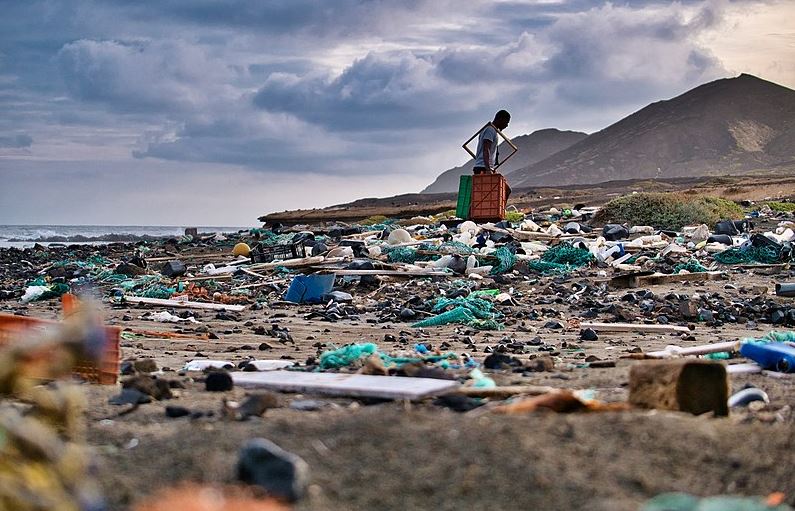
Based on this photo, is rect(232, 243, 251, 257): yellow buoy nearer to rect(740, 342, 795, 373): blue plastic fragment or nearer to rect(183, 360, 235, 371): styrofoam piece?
rect(183, 360, 235, 371): styrofoam piece

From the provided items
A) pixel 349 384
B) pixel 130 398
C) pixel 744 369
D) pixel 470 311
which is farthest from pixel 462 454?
pixel 470 311

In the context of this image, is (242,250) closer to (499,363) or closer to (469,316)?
(469,316)

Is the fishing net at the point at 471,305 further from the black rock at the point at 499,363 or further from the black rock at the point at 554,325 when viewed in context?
the black rock at the point at 499,363

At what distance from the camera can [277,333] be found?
7824 millimetres

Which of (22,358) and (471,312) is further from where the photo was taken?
(471,312)

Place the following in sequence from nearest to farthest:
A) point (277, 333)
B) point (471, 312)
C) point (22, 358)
→ 1. point (22, 358)
2. point (277, 333)
3. point (471, 312)

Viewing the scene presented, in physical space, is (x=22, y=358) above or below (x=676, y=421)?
above

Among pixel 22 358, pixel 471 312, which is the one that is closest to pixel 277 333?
pixel 471 312

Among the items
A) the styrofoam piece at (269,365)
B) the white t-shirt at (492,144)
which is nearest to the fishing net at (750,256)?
the white t-shirt at (492,144)

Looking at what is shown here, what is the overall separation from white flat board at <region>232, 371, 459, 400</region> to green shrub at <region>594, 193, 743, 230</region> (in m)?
14.8

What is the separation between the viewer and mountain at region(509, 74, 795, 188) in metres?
116

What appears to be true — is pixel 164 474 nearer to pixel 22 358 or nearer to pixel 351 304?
pixel 22 358

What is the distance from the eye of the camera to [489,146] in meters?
17.7

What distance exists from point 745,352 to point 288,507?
12.0 ft
